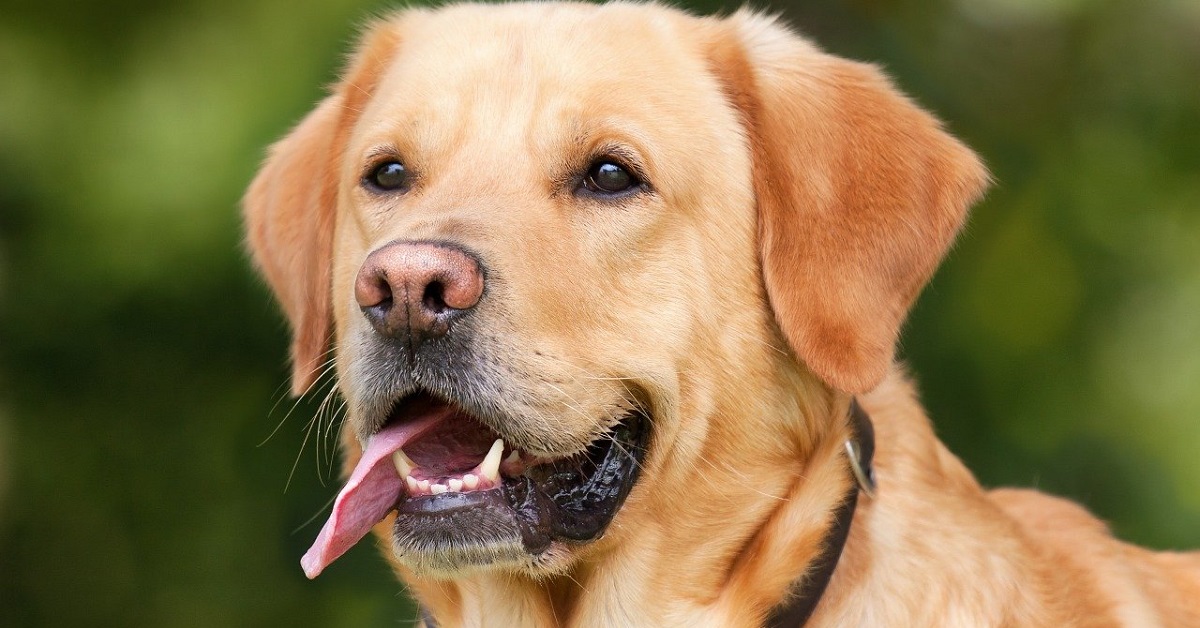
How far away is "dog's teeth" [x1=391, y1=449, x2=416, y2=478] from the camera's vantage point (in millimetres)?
2523

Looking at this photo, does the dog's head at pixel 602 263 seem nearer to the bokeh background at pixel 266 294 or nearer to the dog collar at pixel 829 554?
the dog collar at pixel 829 554

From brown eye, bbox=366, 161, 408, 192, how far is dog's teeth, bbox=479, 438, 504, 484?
2.29ft

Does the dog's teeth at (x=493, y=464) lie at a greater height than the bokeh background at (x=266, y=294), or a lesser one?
greater

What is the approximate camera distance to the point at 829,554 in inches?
104

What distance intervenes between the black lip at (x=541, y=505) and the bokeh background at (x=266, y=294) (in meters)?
2.13

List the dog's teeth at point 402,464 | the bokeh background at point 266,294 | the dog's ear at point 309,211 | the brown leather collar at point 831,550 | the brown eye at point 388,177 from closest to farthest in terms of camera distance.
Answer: the dog's teeth at point 402,464, the brown leather collar at point 831,550, the brown eye at point 388,177, the dog's ear at point 309,211, the bokeh background at point 266,294

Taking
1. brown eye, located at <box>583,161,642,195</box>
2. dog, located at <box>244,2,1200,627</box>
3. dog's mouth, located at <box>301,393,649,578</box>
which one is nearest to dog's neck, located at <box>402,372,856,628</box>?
dog, located at <box>244,2,1200,627</box>

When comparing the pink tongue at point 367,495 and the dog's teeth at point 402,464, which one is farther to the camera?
the dog's teeth at point 402,464

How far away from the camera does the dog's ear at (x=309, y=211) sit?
3.22 metres

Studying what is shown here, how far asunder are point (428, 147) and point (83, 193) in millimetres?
2206

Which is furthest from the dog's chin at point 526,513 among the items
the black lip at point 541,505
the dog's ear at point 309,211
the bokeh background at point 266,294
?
the bokeh background at point 266,294

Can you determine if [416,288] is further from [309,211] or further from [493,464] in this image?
[309,211]

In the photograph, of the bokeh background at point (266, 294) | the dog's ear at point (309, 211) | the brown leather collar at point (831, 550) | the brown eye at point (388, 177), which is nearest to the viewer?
the brown leather collar at point (831, 550)

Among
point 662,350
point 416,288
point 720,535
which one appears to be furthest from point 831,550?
point 416,288
